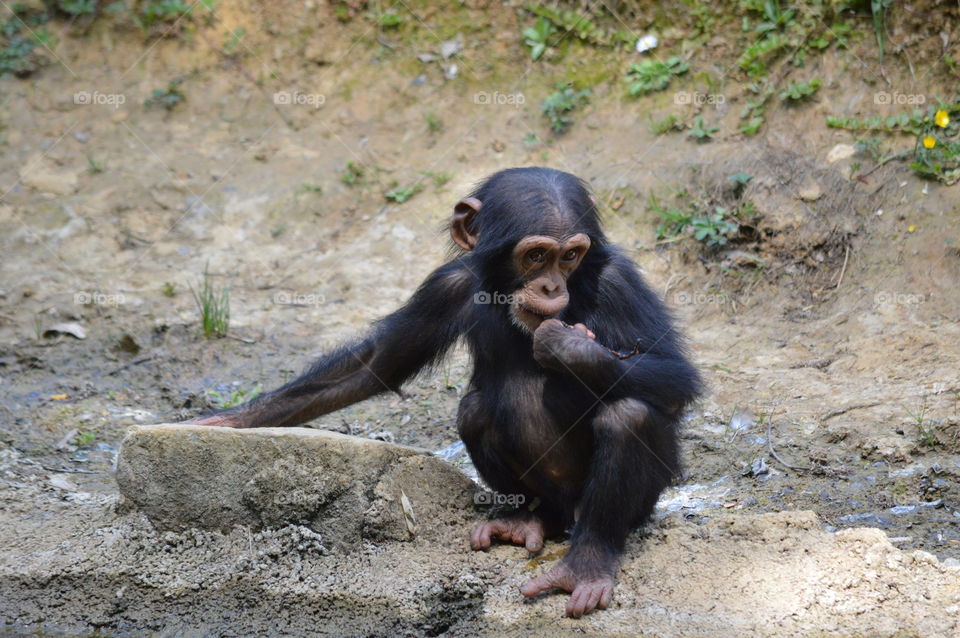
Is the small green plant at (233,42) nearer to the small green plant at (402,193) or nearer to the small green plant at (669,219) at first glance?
the small green plant at (402,193)

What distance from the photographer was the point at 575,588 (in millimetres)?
5266

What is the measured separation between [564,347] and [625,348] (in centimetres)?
59

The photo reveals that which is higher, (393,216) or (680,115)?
(680,115)

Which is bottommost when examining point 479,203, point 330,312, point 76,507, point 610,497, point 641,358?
point 330,312

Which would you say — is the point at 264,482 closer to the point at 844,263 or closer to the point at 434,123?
the point at 844,263

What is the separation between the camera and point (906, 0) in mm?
10016

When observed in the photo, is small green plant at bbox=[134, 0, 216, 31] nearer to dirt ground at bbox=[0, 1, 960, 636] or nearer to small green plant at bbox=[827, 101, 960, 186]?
dirt ground at bbox=[0, 1, 960, 636]

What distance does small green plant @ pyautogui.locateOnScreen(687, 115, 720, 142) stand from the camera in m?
10.6

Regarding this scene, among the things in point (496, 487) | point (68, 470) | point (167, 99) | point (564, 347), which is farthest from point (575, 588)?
point (167, 99)

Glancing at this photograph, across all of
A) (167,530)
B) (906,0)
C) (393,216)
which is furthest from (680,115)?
(167,530)

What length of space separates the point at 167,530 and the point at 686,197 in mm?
6148

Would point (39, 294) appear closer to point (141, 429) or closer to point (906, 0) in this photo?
point (141, 429)

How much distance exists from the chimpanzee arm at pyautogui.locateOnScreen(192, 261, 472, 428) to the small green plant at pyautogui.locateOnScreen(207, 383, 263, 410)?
2.42 m

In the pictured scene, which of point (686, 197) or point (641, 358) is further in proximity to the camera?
point (686, 197)
